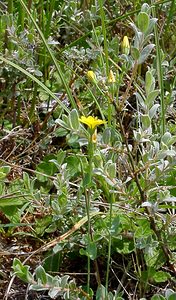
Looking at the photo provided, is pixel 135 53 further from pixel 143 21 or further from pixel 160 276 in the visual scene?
pixel 160 276

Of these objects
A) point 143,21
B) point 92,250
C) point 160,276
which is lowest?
point 160,276

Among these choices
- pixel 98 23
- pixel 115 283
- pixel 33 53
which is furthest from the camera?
pixel 98 23

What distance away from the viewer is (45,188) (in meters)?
1.60

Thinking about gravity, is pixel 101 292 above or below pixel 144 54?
below

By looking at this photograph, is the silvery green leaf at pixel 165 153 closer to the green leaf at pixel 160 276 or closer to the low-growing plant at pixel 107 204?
the low-growing plant at pixel 107 204

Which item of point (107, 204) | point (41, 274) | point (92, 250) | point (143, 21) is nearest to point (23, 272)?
point (41, 274)

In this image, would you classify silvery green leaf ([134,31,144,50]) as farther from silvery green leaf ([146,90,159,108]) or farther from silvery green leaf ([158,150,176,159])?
silvery green leaf ([158,150,176,159])

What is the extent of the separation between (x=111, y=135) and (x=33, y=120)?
1.84 feet

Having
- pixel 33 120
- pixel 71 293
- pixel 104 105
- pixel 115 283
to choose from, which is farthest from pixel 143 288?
pixel 33 120

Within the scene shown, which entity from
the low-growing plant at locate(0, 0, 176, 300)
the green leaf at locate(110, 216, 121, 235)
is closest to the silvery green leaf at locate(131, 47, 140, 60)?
the low-growing plant at locate(0, 0, 176, 300)

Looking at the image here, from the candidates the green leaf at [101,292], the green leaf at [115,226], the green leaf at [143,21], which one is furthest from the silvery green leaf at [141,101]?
the green leaf at [101,292]

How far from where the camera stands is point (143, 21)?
1188 millimetres

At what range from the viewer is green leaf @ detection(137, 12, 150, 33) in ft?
3.86

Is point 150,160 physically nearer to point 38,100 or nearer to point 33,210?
point 33,210
